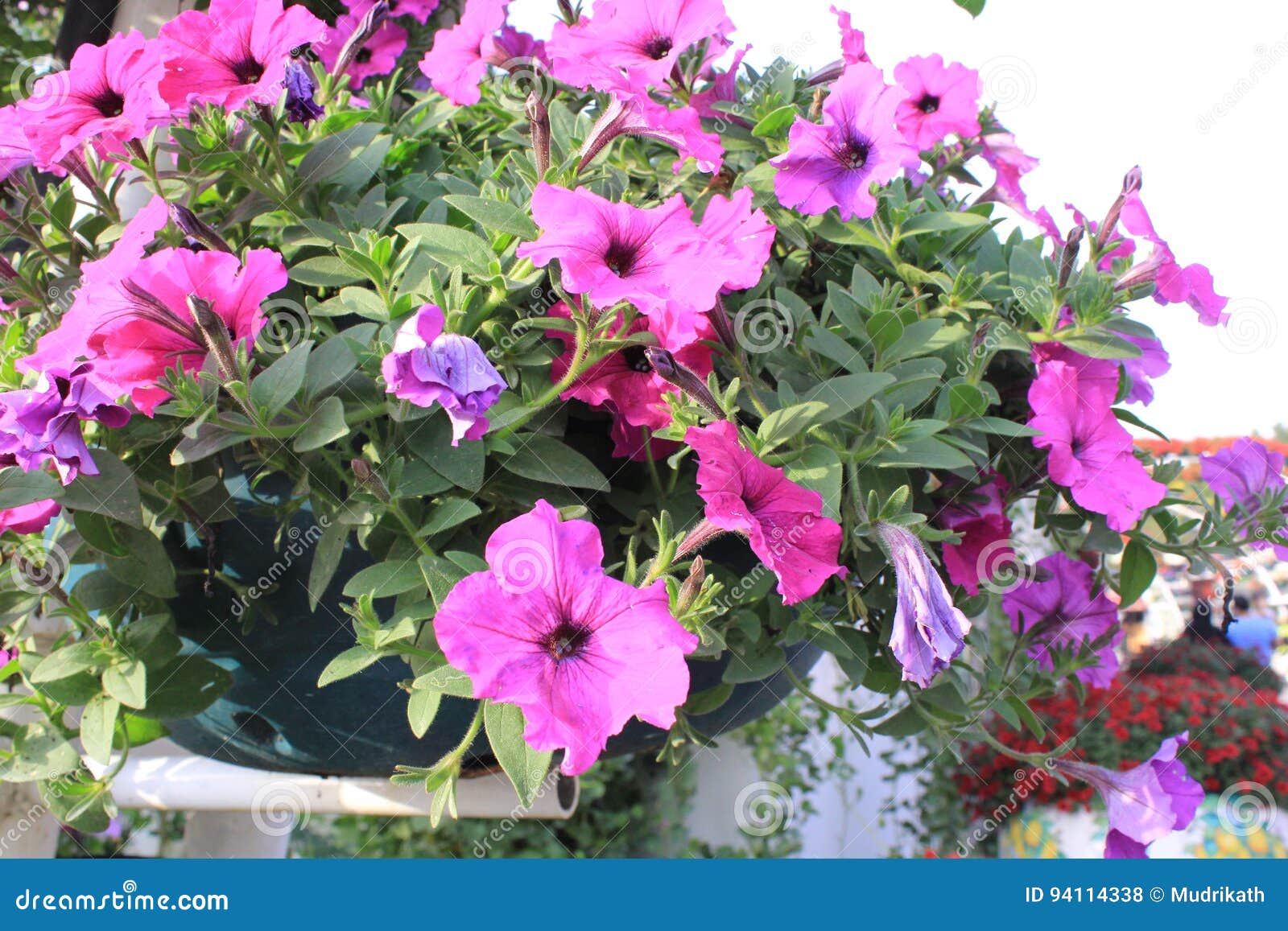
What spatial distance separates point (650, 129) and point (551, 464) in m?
0.18

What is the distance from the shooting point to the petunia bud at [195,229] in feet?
1.79

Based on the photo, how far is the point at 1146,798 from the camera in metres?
0.64

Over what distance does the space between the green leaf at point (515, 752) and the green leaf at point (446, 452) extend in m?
0.11

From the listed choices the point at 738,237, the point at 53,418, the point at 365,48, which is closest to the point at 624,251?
the point at 738,237

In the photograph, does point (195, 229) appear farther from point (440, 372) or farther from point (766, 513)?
point (766, 513)

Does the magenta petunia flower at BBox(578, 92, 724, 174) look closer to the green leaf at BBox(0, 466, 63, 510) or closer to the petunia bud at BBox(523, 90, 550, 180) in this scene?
the petunia bud at BBox(523, 90, 550, 180)

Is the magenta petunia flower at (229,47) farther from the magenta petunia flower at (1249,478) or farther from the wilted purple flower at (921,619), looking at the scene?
the magenta petunia flower at (1249,478)

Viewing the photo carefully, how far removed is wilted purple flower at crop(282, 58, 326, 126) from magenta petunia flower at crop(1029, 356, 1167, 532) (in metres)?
0.44

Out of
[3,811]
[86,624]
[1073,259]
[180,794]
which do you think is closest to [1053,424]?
[1073,259]

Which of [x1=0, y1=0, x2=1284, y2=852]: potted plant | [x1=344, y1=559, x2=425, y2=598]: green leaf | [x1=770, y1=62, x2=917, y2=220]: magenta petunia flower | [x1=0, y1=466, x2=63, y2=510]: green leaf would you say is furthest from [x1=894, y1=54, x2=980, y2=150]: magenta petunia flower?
[x1=0, y1=466, x2=63, y2=510]: green leaf

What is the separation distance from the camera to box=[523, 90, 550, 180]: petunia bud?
54cm

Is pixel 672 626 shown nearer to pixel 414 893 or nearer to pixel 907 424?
pixel 907 424

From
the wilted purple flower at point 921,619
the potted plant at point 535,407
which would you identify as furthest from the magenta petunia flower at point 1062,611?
the wilted purple flower at point 921,619

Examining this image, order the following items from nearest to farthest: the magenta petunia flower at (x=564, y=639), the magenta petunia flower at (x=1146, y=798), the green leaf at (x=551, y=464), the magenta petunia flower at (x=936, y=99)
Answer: the magenta petunia flower at (x=564, y=639) < the green leaf at (x=551, y=464) < the magenta petunia flower at (x=1146, y=798) < the magenta petunia flower at (x=936, y=99)
